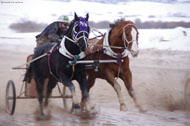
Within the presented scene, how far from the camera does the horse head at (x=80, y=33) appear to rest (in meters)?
7.09

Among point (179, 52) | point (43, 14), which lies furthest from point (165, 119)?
point (43, 14)

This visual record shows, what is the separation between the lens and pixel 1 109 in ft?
30.6

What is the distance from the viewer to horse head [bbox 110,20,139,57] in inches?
292

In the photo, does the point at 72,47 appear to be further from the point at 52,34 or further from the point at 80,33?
the point at 52,34

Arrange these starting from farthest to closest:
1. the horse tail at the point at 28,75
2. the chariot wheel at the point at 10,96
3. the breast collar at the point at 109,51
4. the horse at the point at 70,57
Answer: the horse tail at the point at 28,75 → the chariot wheel at the point at 10,96 → the breast collar at the point at 109,51 → the horse at the point at 70,57

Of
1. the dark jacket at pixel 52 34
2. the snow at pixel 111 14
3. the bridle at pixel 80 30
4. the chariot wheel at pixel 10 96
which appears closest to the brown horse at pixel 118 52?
the bridle at pixel 80 30

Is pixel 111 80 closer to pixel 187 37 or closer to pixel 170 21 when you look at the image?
pixel 187 37

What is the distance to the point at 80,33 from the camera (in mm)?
7184

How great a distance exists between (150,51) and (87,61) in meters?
9.59

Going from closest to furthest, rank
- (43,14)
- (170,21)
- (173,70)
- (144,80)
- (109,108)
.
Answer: (109,108) → (144,80) → (173,70) → (170,21) → (43,14)

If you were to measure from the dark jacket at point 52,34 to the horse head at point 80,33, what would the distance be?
1269 mm

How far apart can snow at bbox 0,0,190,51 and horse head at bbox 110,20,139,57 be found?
858 centimetres

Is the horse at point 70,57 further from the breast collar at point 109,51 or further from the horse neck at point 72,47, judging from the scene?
the breast collar at point 109,51

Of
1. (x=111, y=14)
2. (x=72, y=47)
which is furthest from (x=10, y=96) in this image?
(x=111, y=14)
